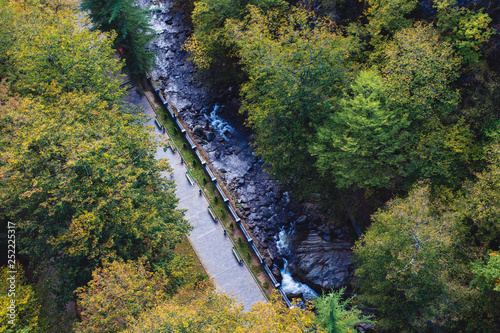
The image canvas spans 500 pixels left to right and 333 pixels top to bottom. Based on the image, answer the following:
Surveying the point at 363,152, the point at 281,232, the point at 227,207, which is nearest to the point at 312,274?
the point at 281,232

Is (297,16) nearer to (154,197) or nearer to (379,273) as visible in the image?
(154,197)

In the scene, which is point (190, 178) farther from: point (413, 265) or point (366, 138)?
point (413, 265)

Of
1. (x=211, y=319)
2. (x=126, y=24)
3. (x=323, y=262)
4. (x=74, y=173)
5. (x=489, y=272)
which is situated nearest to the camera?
(x=211, y=319)

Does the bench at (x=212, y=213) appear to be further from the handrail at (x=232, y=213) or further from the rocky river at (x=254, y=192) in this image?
the rocky river at (x=254, y=192)

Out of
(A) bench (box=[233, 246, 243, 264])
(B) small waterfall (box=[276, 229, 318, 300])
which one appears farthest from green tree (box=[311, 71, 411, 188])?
(A) bench (box=[233, 246, 243, 264])

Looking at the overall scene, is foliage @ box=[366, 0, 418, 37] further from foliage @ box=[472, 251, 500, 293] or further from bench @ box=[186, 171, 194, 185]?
bench @ box=[186, 171, 194, 185]

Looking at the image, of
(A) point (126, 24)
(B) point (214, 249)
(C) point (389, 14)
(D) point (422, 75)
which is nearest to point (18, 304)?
(B) point (214, 249)
